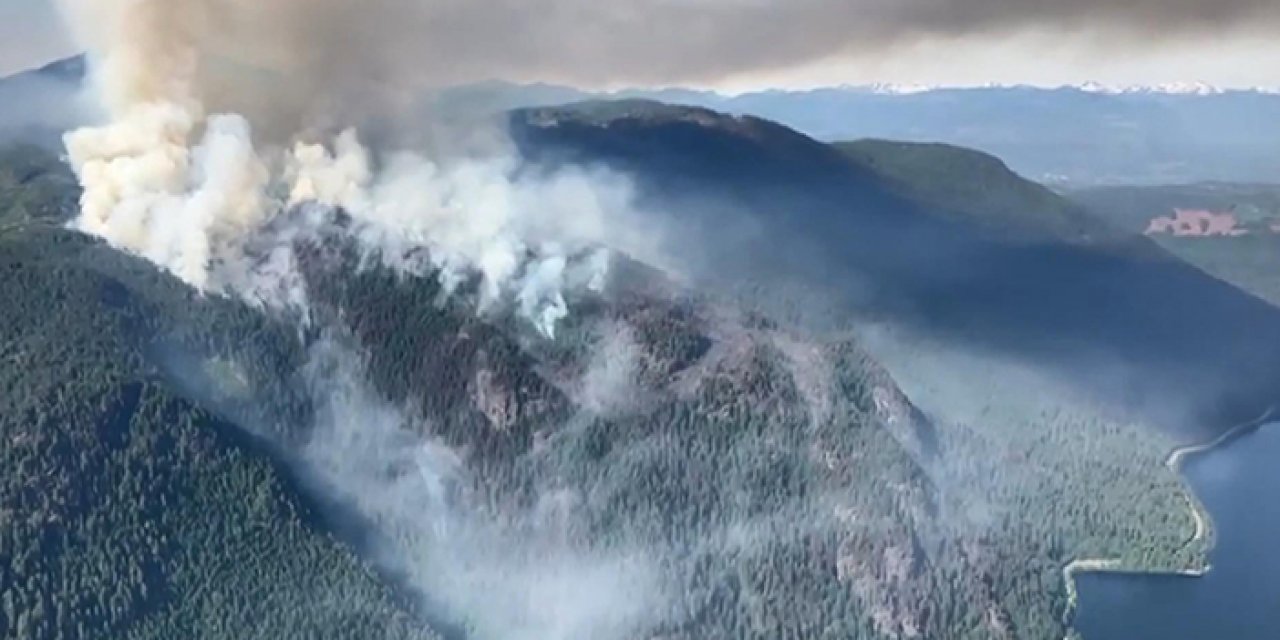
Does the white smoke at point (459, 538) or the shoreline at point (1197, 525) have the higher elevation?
the white smoke at point (459, 538)

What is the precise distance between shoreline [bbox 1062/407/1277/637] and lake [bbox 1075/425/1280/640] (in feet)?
2.02

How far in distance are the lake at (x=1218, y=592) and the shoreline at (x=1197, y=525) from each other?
0.62 m

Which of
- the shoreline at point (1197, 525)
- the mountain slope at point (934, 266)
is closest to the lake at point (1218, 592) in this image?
the shoreline at point (1197, 525)

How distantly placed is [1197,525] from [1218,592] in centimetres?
1216

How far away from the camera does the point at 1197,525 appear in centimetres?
11825

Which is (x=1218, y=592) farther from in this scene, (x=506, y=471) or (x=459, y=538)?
(x=459, y=538)

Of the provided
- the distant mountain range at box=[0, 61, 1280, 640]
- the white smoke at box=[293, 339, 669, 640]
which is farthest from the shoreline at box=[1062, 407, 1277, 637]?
the white smoke at box=[293, 339, 669, 640]

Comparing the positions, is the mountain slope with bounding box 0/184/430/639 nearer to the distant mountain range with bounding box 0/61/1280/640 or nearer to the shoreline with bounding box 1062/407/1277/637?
the distant mountain range with bounding box 0/61/1280/640

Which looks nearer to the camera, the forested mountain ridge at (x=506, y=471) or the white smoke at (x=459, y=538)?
the forested mountain ridge at (x=506, y=471)

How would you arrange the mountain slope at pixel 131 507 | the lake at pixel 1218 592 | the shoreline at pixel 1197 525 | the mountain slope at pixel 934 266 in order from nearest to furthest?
Result: the mountain slope at pixel 131 507, the lake at pixel 1218 592, the shoreline at pixel 1197 525, the mountain slope at pixel 934 266

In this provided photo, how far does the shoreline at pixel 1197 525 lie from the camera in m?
105

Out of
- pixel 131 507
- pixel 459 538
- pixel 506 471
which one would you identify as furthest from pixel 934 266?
pixel 131 507

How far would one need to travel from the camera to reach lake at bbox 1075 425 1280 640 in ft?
325

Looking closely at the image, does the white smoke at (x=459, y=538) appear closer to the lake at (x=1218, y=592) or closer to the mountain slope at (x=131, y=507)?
the mountain slope at (x=131, y=507)
